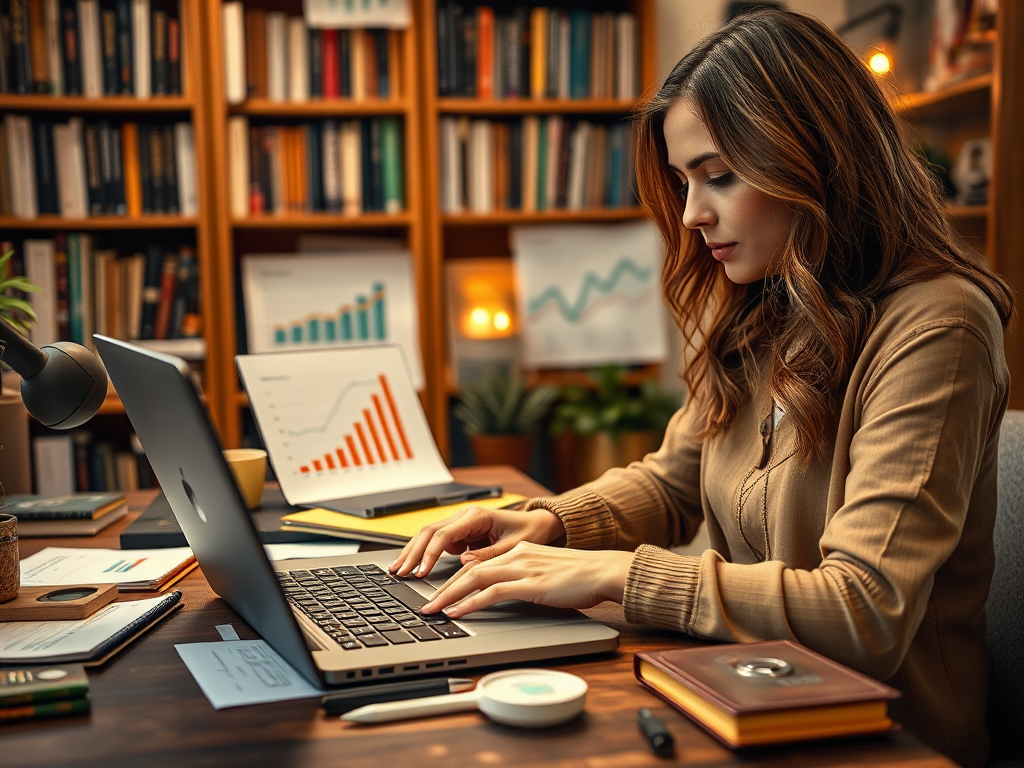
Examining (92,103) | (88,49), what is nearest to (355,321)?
(92,103)

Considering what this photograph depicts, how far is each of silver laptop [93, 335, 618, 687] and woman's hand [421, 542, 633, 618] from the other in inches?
0.7

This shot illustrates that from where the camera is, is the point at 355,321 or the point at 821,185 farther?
the point at 355,321

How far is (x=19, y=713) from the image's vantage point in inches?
28.8

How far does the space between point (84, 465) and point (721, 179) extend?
228 cm

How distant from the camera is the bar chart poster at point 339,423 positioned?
61.2 inches

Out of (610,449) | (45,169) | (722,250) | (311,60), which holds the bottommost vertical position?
(610,449)

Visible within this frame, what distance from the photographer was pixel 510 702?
699 mm

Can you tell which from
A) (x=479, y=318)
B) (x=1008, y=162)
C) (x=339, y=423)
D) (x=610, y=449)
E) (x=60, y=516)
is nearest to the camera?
(x=60, y=516)

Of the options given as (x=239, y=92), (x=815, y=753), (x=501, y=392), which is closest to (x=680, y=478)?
(x=815, y=753)

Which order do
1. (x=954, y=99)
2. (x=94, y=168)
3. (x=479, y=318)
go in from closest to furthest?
(x=954, y=99) < (x=94, y=168) < (x=479, y=318)

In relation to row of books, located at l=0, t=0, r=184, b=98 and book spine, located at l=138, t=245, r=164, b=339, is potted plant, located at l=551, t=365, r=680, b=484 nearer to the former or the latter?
book spine, located at l=138, t=245, r=164, b=339

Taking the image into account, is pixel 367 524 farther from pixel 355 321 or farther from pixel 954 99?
pixel 954 99

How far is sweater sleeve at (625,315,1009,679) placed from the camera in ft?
2.76

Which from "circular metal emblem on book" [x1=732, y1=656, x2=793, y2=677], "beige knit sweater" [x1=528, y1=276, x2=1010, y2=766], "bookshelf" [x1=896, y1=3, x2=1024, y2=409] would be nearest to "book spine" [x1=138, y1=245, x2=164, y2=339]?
"bookshelf" [x1=896, y1=3, x2=1024, y2=409]
